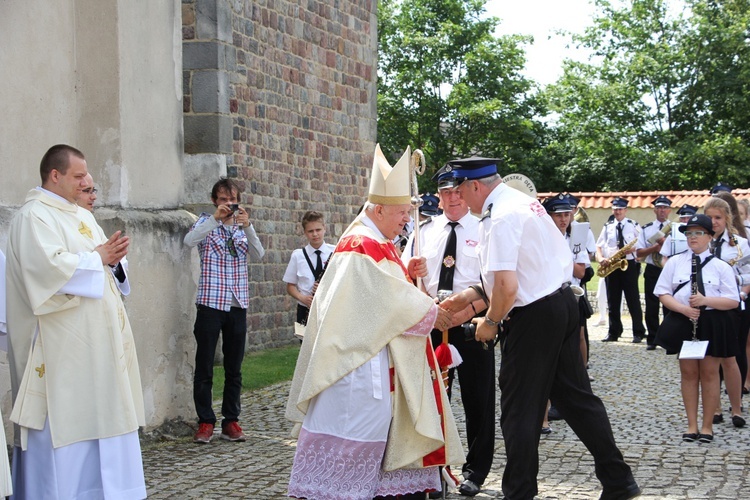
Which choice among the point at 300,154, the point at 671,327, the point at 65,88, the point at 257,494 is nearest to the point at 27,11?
the point at 65,88

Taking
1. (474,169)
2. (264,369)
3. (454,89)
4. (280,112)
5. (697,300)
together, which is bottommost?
(264,369)

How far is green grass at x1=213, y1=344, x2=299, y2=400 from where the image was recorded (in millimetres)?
11453

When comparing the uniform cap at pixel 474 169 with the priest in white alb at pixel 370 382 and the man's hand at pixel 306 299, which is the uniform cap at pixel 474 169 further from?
the man's hand at pixel 306 299

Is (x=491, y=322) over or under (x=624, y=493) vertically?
over

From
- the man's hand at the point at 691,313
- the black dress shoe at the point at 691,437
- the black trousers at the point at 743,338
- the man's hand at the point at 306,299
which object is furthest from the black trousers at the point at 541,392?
the black trousers at the point at 743,338

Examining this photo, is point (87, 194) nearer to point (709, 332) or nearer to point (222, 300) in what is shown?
point (222, 300)

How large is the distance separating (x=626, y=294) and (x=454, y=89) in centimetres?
2806

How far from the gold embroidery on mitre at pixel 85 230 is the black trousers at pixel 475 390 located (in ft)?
7.80

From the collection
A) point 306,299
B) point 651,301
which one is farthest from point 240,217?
point 651,301

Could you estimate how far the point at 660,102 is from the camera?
41500 millimetres

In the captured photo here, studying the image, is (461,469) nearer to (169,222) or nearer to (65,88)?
(169,222)

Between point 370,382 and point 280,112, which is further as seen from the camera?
point 280,112

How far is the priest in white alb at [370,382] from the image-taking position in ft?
18.4

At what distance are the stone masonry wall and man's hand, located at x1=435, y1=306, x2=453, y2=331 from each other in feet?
24.1
